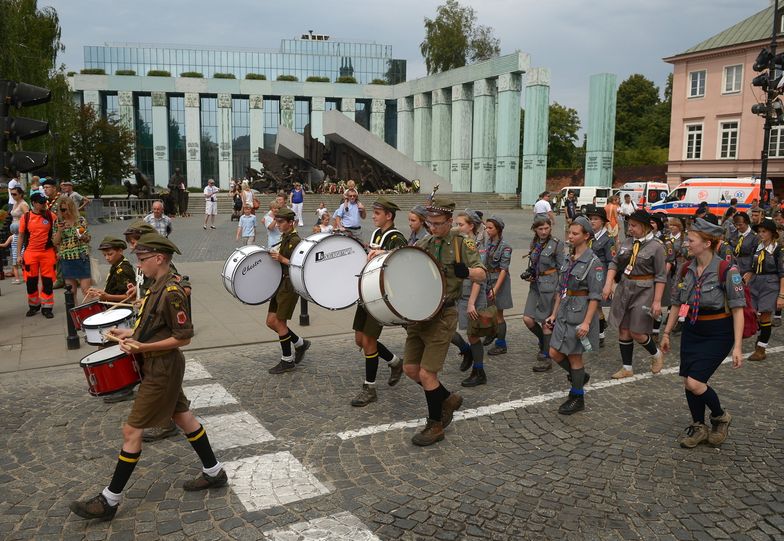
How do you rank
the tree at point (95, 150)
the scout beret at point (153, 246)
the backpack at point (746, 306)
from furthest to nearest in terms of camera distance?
the tree at point (95, 150), the backpack at point (746, 306), the scout beret at point (153, 246)

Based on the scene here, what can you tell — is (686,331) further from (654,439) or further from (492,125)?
(492,125)

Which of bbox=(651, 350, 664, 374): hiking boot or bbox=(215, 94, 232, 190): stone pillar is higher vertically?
bbox=(215, 94, 232, 190): stone pillar

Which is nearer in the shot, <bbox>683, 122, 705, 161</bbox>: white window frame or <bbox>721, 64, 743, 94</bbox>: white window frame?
<bbox>721, 64, 743, 94</bbox>: white window frame

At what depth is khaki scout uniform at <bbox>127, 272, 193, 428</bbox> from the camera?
4062mm

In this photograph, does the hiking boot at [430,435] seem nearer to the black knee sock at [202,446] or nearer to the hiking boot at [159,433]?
the black knee sock at [202,446]

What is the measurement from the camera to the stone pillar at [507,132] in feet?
140

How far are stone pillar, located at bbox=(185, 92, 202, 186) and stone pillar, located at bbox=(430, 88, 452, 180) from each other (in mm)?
23795

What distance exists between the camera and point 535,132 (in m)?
42.8

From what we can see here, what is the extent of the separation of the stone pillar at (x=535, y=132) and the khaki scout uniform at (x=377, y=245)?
1482 inches

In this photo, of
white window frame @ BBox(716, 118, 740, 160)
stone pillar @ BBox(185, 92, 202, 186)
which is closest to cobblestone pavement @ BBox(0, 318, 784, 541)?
white window frame @ BBox(716, 118, 740, 160)

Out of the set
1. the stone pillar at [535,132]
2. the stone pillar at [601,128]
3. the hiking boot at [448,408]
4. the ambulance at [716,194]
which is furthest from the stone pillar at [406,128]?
the hiking boot at [448,408]

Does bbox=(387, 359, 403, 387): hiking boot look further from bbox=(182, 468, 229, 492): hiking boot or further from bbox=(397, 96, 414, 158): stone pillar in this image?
bbox=(397, 96, 414, 158): stone pillar

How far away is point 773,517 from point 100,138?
44516 mm

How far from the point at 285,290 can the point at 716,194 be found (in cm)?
3006
